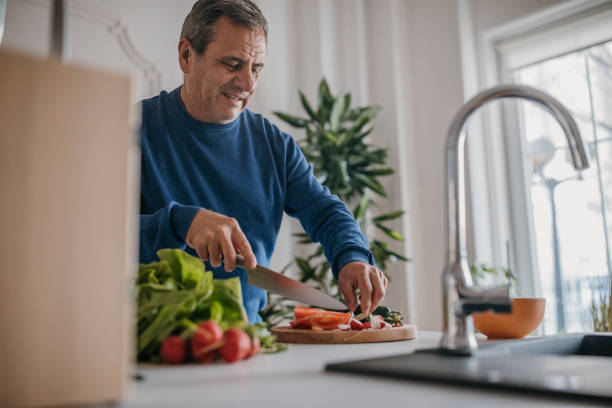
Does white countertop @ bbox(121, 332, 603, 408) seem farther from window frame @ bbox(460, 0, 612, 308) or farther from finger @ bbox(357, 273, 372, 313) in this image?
window frame @ bbox(460, 0, 612, 308)

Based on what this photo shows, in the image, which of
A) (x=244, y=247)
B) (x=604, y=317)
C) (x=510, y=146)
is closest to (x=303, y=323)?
(x=244, y=247)

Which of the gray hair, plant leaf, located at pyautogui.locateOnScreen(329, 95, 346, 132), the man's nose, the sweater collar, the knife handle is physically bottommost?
the knife handle

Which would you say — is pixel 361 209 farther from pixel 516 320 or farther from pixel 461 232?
pixel 461 232

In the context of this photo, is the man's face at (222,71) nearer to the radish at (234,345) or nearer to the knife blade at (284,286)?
the knife blade at (284,286)

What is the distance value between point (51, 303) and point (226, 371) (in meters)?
0.29

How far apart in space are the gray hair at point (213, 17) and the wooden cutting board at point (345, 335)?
87 cm

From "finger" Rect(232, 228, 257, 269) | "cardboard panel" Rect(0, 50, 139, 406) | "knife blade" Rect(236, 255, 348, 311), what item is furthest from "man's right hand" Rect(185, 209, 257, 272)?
"cardboard panel" Rect(0, 50, 139, 406)

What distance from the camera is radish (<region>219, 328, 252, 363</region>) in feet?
2.35

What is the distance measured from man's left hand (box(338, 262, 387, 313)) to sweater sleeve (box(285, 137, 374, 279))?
6cm

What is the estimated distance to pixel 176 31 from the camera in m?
2.62

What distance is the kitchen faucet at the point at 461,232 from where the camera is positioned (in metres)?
0.76

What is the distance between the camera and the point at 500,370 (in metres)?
0.61

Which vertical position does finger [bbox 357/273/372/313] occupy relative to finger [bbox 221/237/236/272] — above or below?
below

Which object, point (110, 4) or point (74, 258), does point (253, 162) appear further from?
point (110, 4)
